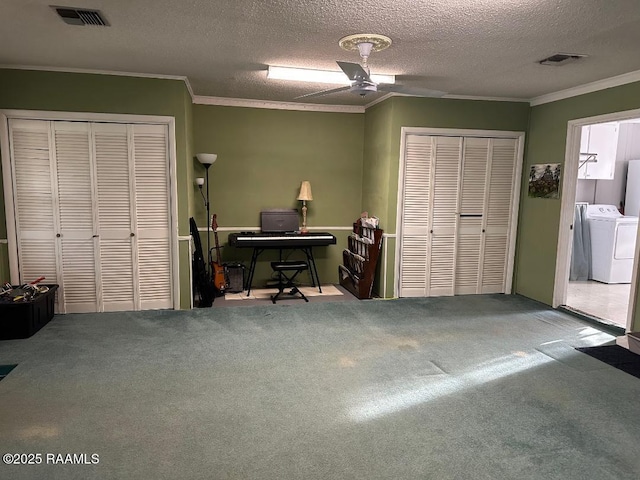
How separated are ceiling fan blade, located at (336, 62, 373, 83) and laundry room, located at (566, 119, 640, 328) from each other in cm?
400

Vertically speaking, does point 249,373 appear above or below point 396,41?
below

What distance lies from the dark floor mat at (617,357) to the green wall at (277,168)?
3.34 m

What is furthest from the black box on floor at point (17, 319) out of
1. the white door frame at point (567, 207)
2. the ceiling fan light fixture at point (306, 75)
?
the white door frame at point (567, 207)

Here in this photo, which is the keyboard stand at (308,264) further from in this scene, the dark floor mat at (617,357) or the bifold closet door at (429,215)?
the dark floor mat at (617,357)

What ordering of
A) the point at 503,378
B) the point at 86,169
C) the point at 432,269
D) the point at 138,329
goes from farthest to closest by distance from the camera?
the point at 432,269, the point at 86,169, the point at 138,329, the point at 503,378

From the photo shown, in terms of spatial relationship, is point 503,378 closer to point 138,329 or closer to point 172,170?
point 138,329

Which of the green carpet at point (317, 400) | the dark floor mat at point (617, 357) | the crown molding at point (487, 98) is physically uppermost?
the crown molding at point (487, 98)

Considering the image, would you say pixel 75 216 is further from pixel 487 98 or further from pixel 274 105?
pixel 487 98

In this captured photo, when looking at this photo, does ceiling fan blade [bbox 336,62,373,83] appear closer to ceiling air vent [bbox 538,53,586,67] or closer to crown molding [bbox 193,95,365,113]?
ceiling air vent [bbox 538,53,586,67]

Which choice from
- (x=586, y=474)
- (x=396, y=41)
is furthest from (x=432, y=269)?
(x=586, y=474)

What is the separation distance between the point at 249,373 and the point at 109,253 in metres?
2.31

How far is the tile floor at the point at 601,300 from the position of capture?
182 inches

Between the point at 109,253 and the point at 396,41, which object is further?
the point at 109,253

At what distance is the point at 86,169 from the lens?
14.3 feet
